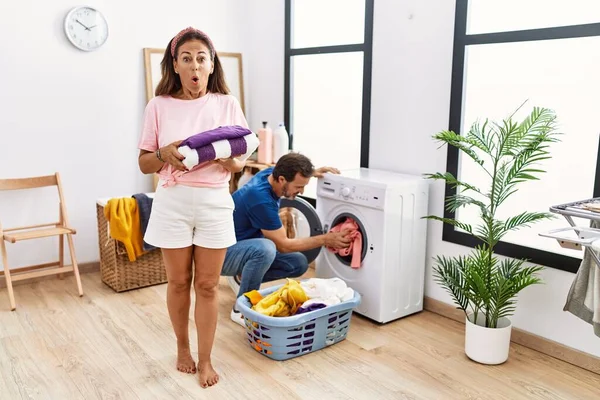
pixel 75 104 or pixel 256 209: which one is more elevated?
pixel 75 104

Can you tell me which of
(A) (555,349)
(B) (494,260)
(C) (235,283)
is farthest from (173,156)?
(A) (555,349)

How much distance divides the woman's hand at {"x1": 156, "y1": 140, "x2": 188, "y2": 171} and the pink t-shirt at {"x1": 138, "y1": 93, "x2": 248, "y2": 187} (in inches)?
2.9

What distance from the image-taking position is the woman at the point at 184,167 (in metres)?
2.24

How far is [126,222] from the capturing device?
3479 millimetres

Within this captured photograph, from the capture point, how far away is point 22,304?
11.3 ft

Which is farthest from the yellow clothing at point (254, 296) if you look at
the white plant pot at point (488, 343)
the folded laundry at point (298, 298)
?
the white plant pot at point (488, 343)

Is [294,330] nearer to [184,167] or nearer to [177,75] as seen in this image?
[184,167]

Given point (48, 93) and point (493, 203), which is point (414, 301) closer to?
point (493, 203)

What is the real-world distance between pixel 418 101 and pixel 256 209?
1127mm

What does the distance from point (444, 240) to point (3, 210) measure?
2733mm

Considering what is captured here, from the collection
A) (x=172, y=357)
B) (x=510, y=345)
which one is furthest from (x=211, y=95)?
(x=510, y=345)

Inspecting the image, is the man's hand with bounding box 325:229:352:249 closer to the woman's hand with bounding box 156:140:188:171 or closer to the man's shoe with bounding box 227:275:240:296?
the man's shoe with bounding box 227:275:240:296

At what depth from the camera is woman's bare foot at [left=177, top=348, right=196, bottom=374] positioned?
258 centimetres

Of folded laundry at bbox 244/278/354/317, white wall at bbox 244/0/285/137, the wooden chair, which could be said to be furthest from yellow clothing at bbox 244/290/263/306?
white wall at bbox 244/0/285/137
